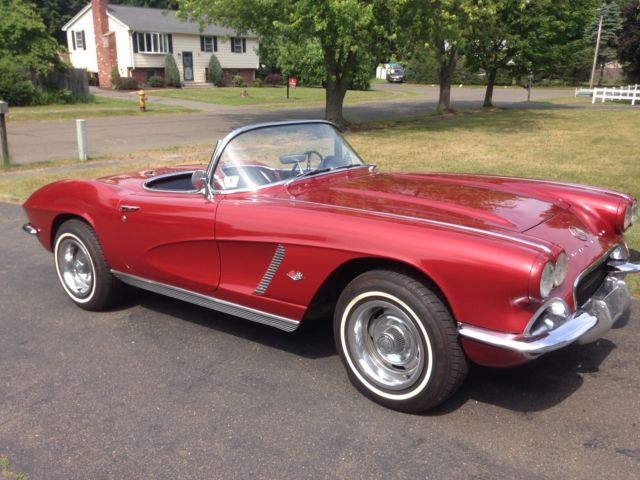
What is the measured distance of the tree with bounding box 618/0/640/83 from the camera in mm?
37125

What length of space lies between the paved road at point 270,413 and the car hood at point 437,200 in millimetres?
903

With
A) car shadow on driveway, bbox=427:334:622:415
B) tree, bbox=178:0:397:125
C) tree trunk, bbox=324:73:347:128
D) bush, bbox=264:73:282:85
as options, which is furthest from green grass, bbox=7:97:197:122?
car shadow on driveway, bbox=427:334:622:415

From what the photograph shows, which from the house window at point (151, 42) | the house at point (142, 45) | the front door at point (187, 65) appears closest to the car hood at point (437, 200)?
the house at point (142, 45)

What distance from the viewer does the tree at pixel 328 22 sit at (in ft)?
48.0

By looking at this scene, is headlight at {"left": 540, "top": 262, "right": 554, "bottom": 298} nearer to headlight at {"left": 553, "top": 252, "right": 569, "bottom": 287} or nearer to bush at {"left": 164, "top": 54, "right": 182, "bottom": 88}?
headlight at {"left": 553, "top": 252, "right": 569, "bottom": 287}

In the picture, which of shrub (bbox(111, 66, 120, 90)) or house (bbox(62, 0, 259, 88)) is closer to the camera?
shrub (bbox(111, 66, 120, 90))

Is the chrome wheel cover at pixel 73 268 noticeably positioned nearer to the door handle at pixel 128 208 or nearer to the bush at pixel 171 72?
the door handle at pixel 128 208

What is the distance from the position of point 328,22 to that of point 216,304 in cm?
1280

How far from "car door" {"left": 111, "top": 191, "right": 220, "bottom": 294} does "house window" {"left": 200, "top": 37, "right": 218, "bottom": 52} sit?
44.2 meters

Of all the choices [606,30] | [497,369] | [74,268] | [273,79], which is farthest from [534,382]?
[606,30]

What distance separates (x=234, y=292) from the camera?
3484 millimetres

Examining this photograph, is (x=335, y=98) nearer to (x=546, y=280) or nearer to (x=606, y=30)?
(x=546, y=280)

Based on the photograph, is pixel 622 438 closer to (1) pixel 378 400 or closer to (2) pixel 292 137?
(1) pixel 378 400

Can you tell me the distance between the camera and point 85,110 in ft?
Result: 83.4
